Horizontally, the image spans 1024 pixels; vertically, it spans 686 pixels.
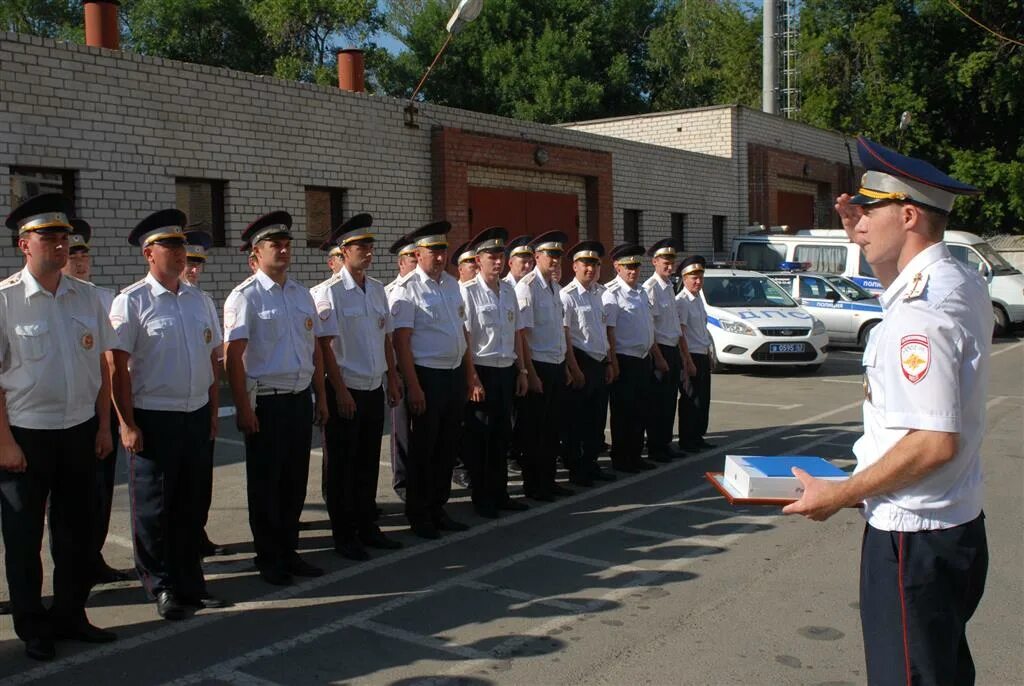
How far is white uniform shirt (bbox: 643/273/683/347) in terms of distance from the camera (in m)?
8.91

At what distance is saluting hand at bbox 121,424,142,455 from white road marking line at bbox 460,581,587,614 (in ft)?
6.04

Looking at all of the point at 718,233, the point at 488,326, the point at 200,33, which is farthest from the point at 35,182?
the point at 200,33

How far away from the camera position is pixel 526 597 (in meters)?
5.04

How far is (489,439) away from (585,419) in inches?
47.1

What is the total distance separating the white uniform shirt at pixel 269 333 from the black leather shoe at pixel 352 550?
1076 millimetres

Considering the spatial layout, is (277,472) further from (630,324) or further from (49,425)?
(630,324)

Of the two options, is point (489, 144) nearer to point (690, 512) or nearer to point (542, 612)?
point (690, 512)

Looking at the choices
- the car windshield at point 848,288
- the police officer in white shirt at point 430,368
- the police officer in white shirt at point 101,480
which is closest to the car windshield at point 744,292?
the car windshield at point 848,288

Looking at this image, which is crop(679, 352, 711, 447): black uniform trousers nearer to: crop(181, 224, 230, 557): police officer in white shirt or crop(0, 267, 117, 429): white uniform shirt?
A: crop(181, 224, 230, 557): police officer in white shirt

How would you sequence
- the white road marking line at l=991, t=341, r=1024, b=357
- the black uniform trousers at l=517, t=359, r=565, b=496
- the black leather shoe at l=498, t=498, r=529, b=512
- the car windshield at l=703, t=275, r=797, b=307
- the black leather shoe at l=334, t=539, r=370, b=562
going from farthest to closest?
the white road marking line at l=991, t=341, r=1024, b=357
the car windshield at l=703, t=275, r=797, b=307
the black uniform trousers at l=517, t=359, r=565, b=496
the black leather shoe at l=498, t=498, r=529, b=512
the black leather shoe at l=334, t=539, r=370, b=562

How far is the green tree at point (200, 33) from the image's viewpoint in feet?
128

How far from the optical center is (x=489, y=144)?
53.8 feet

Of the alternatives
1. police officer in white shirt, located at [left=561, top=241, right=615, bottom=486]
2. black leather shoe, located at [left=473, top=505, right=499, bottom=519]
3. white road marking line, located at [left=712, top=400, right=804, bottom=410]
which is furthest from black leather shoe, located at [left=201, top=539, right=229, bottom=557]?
white road marking line, located at [left=712, top=400, right=804, bottom=410]

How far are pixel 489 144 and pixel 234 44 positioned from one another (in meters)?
28.5
